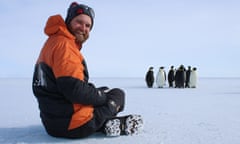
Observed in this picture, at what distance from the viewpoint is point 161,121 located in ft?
11.5

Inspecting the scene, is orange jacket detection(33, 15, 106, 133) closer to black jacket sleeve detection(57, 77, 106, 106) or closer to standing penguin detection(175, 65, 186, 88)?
black jacket sleeve detection(57, 77, 106, 106)

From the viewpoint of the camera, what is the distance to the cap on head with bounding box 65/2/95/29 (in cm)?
252

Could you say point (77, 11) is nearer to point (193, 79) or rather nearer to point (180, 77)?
point (180, 77)

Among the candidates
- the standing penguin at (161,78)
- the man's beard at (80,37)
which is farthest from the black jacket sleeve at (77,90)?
the standing penguin at (161,78)

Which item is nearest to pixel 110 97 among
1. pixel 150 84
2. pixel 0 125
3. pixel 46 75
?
pixel 46 75

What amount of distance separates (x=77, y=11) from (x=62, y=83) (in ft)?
2.18

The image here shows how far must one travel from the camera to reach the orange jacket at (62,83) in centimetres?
225

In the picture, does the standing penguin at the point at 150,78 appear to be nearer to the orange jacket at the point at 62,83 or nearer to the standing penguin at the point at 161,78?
the standing penguin at the point at 161,78

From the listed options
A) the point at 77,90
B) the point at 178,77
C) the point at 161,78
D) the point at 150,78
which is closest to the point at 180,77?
the point at 178,77

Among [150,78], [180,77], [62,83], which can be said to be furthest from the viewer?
[150,78]

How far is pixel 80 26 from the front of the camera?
2.54 m

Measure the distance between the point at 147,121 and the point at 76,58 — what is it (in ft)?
→ 4.93

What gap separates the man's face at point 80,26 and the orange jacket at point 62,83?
10 centimetres

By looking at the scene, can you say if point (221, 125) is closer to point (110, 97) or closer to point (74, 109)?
point (110, 97)
